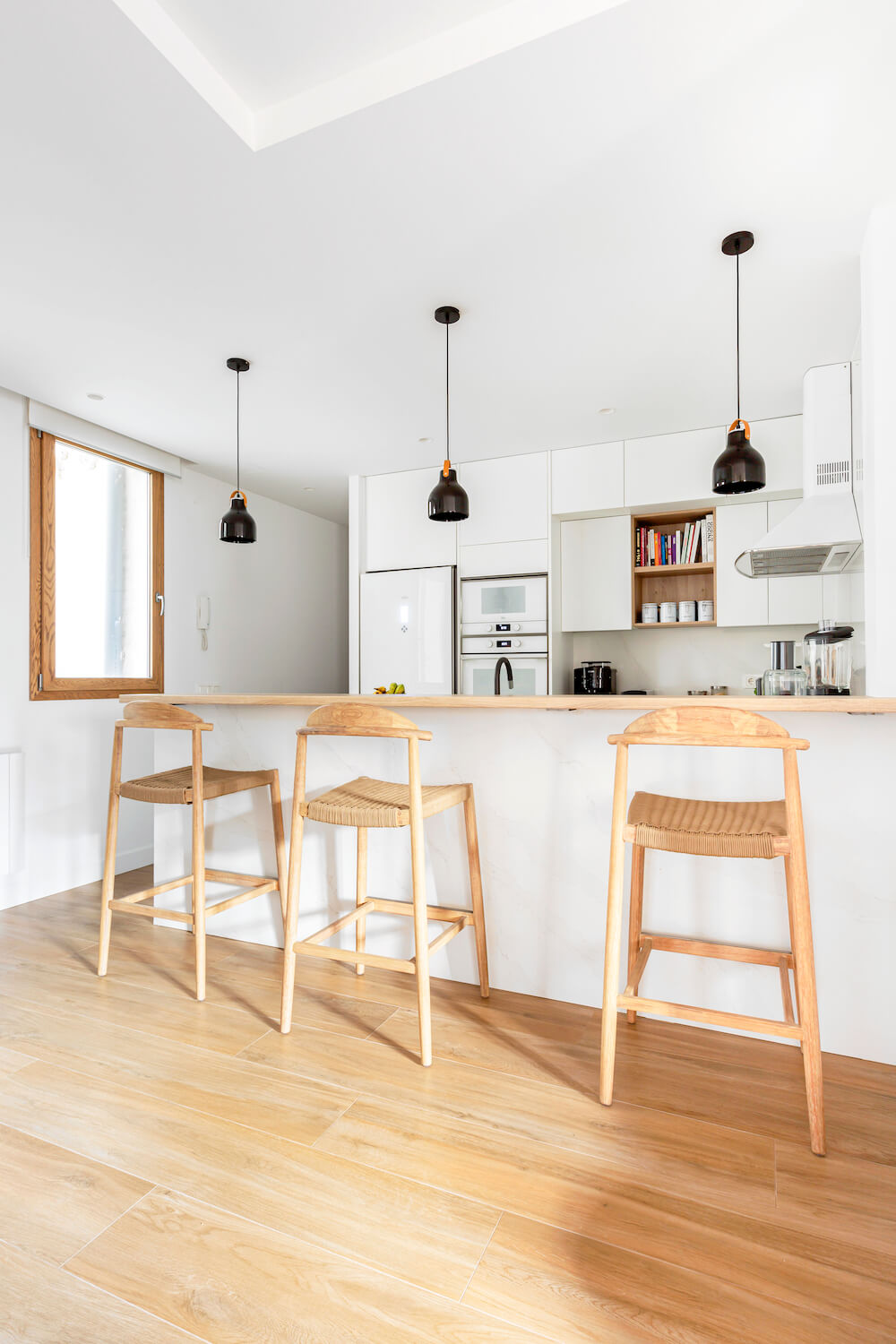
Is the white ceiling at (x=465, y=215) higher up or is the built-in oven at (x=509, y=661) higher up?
the white ceiling at (x=465, y=215)

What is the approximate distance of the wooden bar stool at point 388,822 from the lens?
1.87 m

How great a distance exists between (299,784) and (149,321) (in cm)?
190

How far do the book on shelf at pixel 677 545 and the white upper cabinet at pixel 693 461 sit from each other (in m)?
0.28

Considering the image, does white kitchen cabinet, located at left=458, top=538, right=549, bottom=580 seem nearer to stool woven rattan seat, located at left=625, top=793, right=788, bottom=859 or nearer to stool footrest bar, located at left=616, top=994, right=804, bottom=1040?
stool woven rattan seat, located at left=625, top=793, right=788, bottom=859

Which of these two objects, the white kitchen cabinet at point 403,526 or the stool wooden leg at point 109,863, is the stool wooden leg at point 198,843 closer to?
the stool wooden leg at point 109,863

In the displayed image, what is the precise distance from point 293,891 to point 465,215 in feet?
6.61

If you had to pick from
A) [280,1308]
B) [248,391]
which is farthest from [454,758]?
[248,391]

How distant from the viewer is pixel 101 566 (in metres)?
3.91

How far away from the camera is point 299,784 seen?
2066 millimetres

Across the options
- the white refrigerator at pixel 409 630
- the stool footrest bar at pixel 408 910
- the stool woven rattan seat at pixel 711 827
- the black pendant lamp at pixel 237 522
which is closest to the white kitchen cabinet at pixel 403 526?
the white refrigerator at pixel 409 630

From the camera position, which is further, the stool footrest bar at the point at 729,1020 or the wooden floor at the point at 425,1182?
the stool footrest bar at the point at 729,1020

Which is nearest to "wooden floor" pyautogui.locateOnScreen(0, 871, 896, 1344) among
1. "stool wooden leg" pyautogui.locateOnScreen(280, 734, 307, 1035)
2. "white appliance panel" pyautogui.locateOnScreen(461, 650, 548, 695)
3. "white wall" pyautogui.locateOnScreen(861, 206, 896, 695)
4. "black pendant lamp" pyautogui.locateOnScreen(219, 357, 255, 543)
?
"stool wooden leg" pyautogui.locateOnScreen(280, 734, 307, 1035)

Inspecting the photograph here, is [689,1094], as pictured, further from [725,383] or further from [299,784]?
[725,383]

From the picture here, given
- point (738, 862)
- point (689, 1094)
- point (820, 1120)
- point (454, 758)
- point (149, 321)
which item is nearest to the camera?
point (820, 1120)
